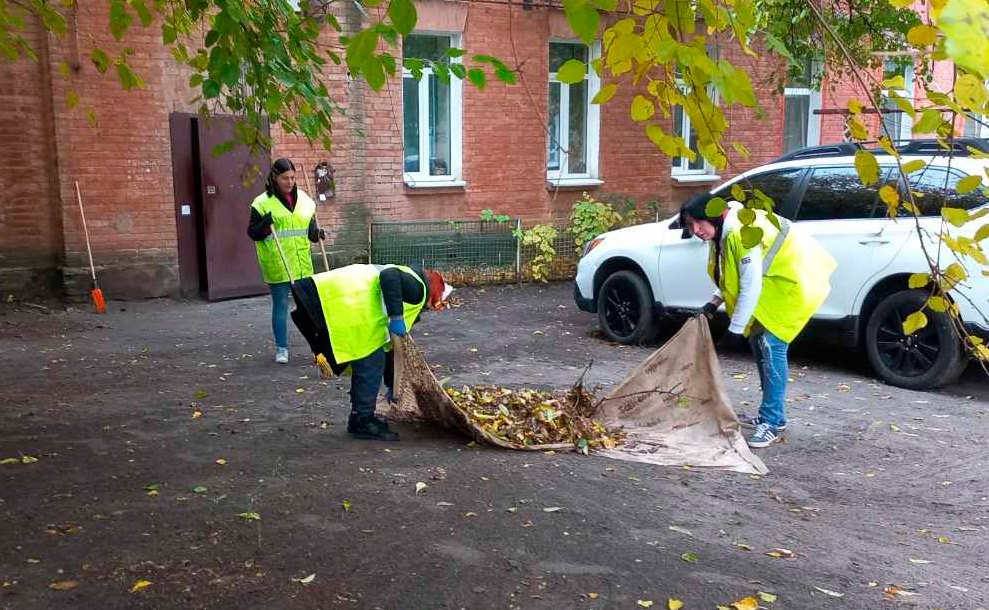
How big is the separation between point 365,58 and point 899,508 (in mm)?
3868

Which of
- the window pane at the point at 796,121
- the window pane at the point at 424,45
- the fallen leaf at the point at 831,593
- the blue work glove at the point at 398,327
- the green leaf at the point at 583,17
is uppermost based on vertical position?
the window pane at the point at 424,45

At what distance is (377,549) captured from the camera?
4.15 meters

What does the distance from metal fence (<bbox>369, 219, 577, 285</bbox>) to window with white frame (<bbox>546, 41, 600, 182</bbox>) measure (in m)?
1.41

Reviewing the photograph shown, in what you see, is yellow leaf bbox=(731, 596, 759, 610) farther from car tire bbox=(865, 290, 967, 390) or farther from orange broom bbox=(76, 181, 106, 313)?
orange broom bbox=(76, 181, 106, 313)

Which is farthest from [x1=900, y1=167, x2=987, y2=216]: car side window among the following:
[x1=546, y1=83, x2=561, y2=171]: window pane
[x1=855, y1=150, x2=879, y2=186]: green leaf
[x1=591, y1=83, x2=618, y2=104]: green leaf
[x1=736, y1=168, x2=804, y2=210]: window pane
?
[x1=546, y1=83, x2=561, y2=171]: window pane

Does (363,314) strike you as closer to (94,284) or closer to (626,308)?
(626,308)

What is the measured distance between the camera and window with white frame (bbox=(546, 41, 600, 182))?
15.1 metres

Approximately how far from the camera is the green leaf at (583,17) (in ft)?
9.09

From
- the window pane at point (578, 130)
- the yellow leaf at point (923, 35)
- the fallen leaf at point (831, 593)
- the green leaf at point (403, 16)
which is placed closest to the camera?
the yellow leaf at point (923, 35)

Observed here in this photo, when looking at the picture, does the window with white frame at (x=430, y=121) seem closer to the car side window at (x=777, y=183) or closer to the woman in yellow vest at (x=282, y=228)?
the woman in yellow vest at (x=282, y=228)

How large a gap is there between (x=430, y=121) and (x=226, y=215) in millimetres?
3665

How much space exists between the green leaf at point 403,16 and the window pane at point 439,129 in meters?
11.4

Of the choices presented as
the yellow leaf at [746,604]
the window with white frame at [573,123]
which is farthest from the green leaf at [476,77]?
the window with white frame at [573,123]

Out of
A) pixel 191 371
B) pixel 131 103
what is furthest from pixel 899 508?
pixel 131 103
